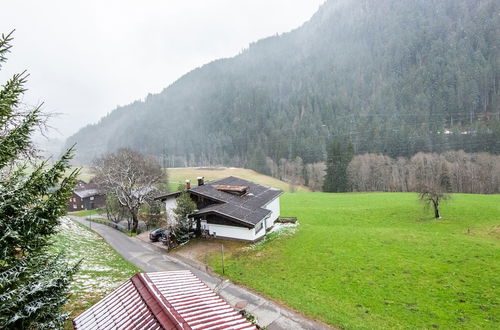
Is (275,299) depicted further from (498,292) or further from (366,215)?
(366,215)

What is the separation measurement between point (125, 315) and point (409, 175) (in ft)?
274

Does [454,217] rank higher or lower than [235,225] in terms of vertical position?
lower

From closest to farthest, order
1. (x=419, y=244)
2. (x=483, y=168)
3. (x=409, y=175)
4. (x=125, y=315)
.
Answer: (x=125, y=315) < (x=419, y=244) < (x=483, y=168) < (x=409, y=175)

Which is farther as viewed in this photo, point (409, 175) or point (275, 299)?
point (409, 175)

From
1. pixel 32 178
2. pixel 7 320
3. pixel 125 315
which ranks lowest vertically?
pixel 125 315

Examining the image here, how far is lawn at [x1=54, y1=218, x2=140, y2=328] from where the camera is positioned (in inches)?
688

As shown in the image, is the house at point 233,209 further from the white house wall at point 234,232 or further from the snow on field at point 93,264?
the snow on field at point 93,264

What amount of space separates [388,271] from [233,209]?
1635cm

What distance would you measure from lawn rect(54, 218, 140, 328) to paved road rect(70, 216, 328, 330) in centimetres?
144

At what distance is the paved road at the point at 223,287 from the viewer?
57.4 feet

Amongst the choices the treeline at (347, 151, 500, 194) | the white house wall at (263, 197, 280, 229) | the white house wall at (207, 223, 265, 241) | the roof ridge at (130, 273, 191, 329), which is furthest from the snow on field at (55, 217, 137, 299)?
the treeline at (347, 151, 500, 194)

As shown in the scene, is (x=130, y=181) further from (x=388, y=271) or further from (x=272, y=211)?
(x=388, y=271)

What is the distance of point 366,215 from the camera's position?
4466 cm

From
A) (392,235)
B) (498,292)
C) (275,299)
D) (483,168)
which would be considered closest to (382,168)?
(483,168)
